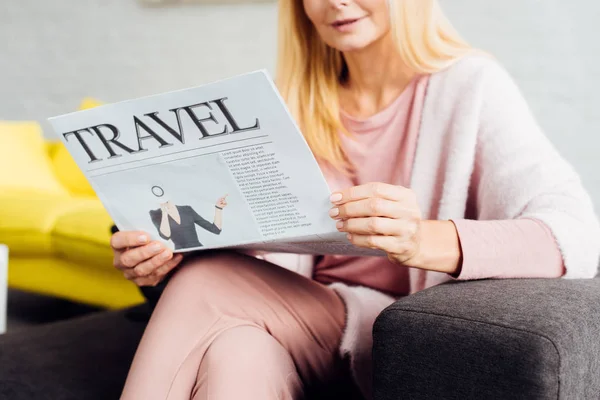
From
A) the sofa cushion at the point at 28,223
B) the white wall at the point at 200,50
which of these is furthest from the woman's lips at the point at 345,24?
the sofa cushion at the point at 28,223

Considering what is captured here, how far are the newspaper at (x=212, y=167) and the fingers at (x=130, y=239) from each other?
1 cm

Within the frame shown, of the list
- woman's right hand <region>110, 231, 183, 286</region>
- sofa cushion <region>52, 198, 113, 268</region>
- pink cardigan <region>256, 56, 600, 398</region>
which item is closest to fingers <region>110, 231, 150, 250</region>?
woman's right hand <region>110, 231, 183, 286</region>

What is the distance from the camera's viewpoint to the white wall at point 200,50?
2010 millimetres

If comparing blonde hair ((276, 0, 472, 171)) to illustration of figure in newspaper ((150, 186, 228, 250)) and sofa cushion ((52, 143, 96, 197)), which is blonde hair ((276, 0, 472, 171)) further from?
sofa cushion ((52, 143, 96, 197))

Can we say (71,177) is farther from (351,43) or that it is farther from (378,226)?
(378,226)

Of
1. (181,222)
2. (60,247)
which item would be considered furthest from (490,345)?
(60,247)

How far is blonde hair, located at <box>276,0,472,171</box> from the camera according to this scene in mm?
1106

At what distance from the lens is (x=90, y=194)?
3018 millimetres

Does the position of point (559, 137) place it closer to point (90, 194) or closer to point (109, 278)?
point (109, 278)

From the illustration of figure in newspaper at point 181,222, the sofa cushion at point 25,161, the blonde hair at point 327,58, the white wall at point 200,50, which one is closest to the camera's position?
the illustration of figure in newspaper at point 181,222

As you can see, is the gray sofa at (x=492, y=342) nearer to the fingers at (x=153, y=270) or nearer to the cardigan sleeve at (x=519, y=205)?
the cardigan sleeve at (x=519, y=205)

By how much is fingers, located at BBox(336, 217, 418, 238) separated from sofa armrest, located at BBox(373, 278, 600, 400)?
78 mm

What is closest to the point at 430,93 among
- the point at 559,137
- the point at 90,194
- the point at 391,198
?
the point at 391,198

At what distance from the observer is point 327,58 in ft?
4.25
